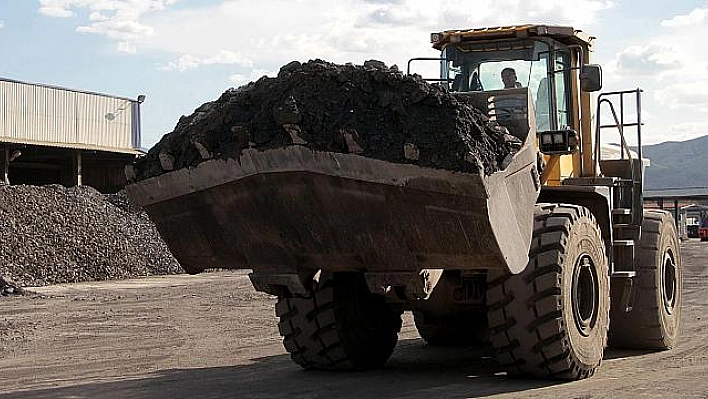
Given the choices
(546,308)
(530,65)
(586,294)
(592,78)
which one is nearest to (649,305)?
(586,294)

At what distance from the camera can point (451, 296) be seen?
888cm

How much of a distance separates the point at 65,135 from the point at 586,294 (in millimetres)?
29384

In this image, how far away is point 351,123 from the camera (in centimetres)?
708

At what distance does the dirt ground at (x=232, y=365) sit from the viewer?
8.27 m

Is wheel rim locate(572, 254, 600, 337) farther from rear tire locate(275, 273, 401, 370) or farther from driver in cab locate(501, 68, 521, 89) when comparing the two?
driver in cab locate(501, 68, 521, 89)

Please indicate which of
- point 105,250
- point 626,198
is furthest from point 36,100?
point 626,198

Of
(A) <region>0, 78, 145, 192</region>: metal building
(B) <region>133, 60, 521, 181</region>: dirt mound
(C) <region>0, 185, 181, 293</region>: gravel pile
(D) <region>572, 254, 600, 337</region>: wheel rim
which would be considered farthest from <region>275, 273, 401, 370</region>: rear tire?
(A) <region>0, 78, 145, 192</region>: metal building

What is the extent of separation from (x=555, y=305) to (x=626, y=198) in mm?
3225

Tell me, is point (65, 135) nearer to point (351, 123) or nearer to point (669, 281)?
point (669, 281)

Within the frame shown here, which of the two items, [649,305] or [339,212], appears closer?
[339,212]

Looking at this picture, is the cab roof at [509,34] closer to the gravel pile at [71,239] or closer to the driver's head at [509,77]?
the driver's head at [509,77]

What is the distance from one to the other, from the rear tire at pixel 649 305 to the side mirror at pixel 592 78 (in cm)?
204

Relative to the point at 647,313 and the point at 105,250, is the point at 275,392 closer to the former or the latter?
the point at 647,313

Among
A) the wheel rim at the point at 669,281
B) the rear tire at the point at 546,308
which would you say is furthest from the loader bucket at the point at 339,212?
the wheel rim at the point at 669,281
